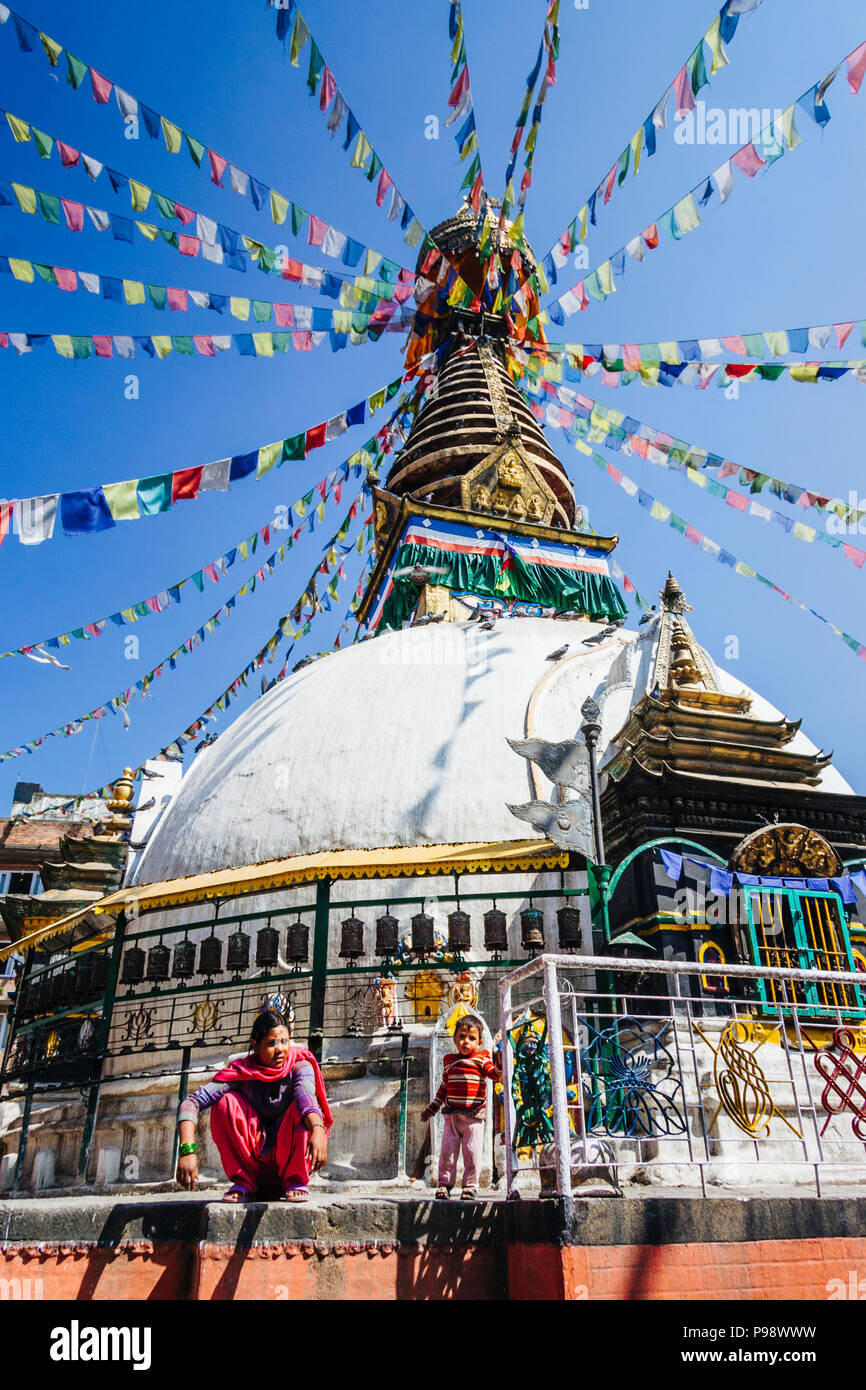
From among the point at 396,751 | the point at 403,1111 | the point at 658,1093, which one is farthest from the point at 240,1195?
the point at 396,751

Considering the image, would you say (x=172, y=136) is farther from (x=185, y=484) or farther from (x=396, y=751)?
(x=396, y=751)

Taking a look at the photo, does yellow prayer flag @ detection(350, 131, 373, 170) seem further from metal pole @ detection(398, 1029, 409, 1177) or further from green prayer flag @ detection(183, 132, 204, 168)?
metal pole @ detection(398, 1029, 409, 1177)

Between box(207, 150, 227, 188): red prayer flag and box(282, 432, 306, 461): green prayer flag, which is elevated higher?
box(207, 150, 227, 188): red prayer flag

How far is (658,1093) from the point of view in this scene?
13.2 ft

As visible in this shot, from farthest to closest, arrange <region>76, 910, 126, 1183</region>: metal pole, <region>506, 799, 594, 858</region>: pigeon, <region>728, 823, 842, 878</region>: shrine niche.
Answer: <region>76, 910, 126, 1183</region>: metal pole < <region>506, 799, 594, 858</region>: pigeon < <region>728, 823, 842, 878</region>: shrine niche

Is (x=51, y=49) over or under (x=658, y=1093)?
over

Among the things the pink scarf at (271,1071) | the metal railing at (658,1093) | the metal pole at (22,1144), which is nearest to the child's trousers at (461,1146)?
the metal railing at (658,1093)

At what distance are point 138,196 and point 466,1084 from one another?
9.77 m

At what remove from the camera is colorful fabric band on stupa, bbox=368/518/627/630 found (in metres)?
16.9

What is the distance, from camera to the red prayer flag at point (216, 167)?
A: 9.68 metres

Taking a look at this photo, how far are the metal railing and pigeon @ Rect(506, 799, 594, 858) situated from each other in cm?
138

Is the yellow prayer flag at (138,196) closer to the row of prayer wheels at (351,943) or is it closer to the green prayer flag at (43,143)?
the green prayer flag at (43,143)

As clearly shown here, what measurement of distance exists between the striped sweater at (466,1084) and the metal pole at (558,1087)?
856 millimetres

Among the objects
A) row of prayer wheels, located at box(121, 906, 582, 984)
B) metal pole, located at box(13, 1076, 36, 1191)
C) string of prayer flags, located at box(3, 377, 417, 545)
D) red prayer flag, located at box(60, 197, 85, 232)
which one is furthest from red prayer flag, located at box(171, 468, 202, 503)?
metal pole, located at box(13, 1076, 36, 1191)
